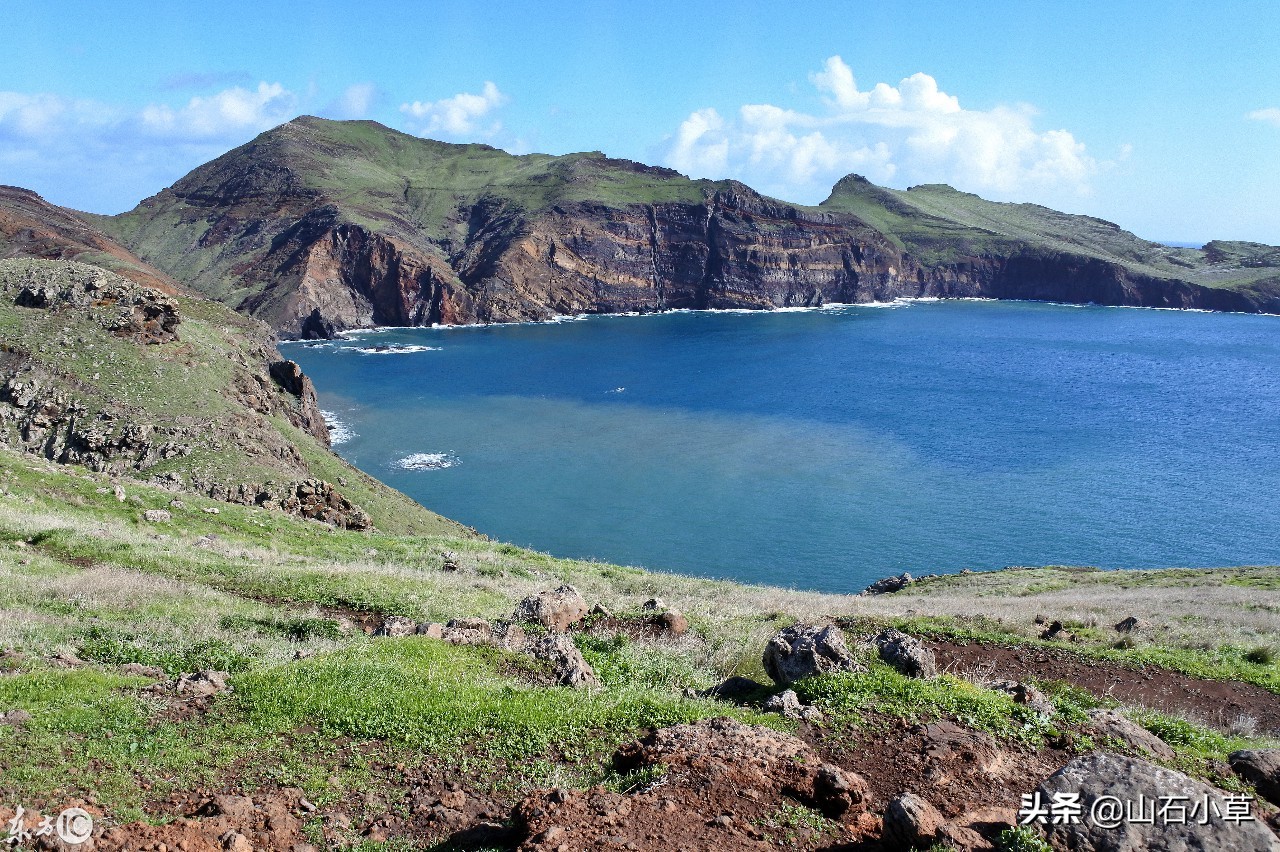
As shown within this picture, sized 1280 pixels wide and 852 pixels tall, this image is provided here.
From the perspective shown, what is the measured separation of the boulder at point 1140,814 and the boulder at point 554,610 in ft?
40.0

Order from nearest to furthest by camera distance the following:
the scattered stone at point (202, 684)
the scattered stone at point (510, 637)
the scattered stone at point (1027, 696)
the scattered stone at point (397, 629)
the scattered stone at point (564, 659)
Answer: the scattered stone at point (202, 684)
the scattered stone at point (1027, 696)
the scattered stone at point (564, 659)
the scattered stone at point (510, 637)
the scattered stone at point (397, 629)

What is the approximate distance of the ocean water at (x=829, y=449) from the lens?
57.4 meters

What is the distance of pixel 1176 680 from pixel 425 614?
18.3 metres

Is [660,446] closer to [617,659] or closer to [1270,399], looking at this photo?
[617,659]

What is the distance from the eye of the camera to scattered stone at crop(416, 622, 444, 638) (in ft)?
53.7

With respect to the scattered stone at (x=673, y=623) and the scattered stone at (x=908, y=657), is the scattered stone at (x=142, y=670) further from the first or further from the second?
the scattered stone at (x=908, y=657)

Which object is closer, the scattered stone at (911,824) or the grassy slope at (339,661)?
the scattered stone at (911,824)

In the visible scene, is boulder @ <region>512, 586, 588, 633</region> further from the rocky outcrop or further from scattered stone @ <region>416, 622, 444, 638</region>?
the rocky outcrop

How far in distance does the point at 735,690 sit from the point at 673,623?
5002 millimetres

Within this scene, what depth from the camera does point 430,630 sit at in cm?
1652

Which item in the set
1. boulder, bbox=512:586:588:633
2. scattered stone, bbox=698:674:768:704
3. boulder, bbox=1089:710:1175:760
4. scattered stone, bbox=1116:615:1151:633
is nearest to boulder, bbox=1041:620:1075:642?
scattered stone, bbox=1116:615:1151:633

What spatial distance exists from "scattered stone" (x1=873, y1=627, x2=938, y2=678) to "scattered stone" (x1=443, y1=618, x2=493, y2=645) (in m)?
7.99

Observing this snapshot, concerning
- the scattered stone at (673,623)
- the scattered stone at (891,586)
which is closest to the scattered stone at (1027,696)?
the scattered stone at (673,623)

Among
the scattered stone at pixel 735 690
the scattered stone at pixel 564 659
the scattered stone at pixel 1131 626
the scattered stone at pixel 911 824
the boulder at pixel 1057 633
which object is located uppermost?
the scattered stone at pixel 911 824
